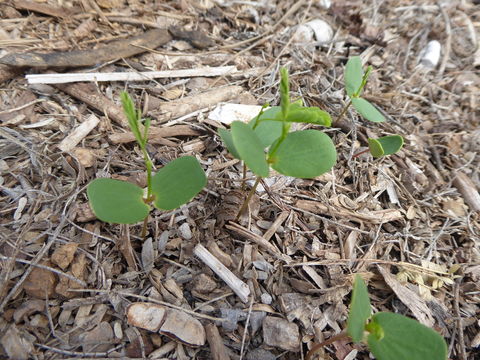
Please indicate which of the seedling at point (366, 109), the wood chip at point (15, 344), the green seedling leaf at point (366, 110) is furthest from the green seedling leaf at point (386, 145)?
the wood chip at point (15, 344)

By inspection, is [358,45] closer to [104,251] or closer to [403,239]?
[403,239]

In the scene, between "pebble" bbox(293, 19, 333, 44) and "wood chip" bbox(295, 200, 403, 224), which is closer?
"wood chip" bbox(295, 200, 403, 224)

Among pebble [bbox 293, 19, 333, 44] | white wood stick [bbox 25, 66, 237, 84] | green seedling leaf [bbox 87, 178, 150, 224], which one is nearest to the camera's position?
green seedling leaf [bbox 87, 178, 150, 224]

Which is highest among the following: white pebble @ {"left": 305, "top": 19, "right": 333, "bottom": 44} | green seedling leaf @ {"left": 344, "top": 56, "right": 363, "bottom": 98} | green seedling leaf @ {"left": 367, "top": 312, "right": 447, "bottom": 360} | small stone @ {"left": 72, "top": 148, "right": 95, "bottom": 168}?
white pebble @ {"left": 305, "top": 19, "right": 333, "bottom": 44}

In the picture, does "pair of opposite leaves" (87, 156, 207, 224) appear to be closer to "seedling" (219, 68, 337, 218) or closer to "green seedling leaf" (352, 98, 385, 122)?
"seedling" (219, 68, 337, 218)

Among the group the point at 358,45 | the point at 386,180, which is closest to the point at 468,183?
the point at 386,180

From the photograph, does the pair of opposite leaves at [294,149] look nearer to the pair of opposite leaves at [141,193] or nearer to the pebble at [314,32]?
the pair of opposite leaves at [141,193]

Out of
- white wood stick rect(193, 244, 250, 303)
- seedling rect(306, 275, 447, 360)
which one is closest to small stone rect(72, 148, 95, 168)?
white wood stick rect(193, 244, 250, 303)
